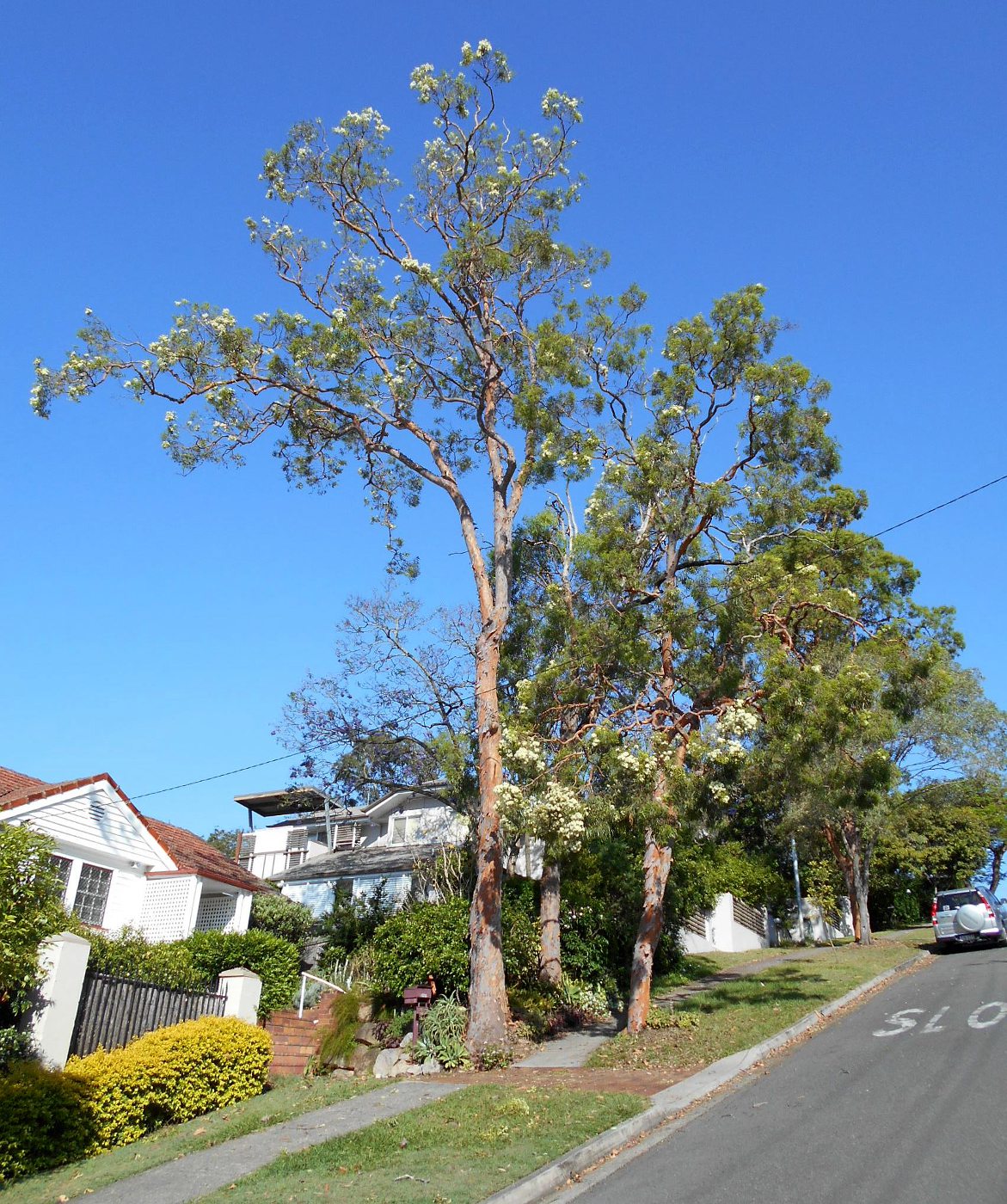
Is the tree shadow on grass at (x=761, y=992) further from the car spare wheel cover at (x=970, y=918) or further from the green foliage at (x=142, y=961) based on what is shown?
the green foliage at (x=142, y=961)

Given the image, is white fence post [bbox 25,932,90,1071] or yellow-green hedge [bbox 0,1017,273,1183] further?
white fence post [bbox 25,932,90,1071]

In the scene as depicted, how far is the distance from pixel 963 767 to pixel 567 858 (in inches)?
724

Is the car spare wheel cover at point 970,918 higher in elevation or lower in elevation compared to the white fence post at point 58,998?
higher

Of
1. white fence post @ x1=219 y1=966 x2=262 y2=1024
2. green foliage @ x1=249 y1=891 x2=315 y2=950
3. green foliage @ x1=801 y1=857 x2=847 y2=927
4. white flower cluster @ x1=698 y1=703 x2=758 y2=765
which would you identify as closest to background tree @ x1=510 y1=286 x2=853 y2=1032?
white flower cluster @ x1=698 y1=703 x2=758 y2=765

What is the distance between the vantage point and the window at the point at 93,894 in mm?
19984

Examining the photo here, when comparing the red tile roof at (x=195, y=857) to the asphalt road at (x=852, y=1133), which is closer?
the asphalt road at (x=852, y=1133)

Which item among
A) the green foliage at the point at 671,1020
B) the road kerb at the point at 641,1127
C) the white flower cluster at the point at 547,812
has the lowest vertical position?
the road kerb at the point at 641,1127

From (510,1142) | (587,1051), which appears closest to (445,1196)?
(510,1142)

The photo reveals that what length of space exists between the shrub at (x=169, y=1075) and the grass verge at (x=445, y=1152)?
2.96 metres

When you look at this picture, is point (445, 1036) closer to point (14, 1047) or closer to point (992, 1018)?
point (14, 1047)

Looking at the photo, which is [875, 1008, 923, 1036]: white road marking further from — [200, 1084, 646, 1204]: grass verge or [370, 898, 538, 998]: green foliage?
[370, 898, 538, 998]: green foliage

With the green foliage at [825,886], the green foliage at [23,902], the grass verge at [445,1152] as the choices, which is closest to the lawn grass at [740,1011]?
the grass verge at [445,1152]

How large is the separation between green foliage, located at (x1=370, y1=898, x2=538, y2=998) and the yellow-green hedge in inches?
98.2

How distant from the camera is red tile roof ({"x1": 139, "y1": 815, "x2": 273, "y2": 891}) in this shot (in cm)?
2195
